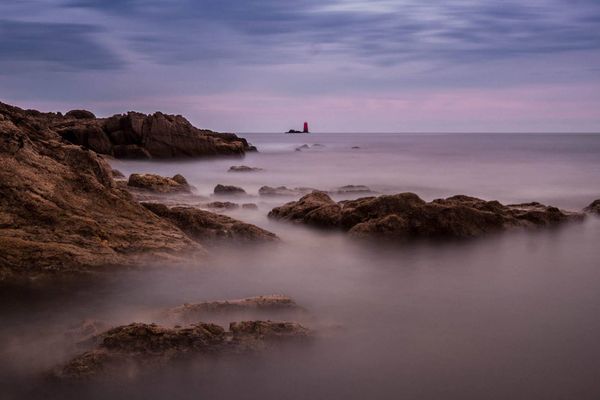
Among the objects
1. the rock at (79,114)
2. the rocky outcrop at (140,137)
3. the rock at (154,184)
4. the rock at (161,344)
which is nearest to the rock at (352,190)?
the rock at (154,184)

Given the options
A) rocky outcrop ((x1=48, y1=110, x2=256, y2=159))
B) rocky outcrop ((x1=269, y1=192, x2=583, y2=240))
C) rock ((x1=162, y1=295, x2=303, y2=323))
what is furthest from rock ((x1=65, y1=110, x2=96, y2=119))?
rock ((x1=162, y1=295, x2=303, y2=323))

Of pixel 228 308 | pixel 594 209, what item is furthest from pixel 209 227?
pixel 594 209

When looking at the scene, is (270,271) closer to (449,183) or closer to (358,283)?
(358,283)

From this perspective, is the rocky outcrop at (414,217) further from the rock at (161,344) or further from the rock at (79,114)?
the rock at (79,114)

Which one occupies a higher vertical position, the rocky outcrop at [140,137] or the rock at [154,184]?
the rocky outcrop at [140,137]

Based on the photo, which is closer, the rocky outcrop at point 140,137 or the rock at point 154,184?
the rock at point 154,184

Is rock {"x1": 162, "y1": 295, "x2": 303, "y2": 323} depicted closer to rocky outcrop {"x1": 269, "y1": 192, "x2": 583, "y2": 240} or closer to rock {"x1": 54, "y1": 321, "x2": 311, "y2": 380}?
rock {"x1": 54, "y1": 321, "x2": 311, "y2": 380}

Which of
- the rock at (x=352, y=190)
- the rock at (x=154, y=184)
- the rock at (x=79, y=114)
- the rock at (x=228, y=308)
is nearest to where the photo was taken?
the rock at (x=228, y=308)

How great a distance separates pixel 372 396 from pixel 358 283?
3.04m

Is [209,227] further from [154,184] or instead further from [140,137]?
[140,137]

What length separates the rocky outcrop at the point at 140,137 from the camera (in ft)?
114

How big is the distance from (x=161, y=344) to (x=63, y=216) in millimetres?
2921

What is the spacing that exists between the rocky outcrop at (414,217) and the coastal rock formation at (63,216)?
11.4ft

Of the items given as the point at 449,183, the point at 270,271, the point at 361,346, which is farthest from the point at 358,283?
the point at 449,183
